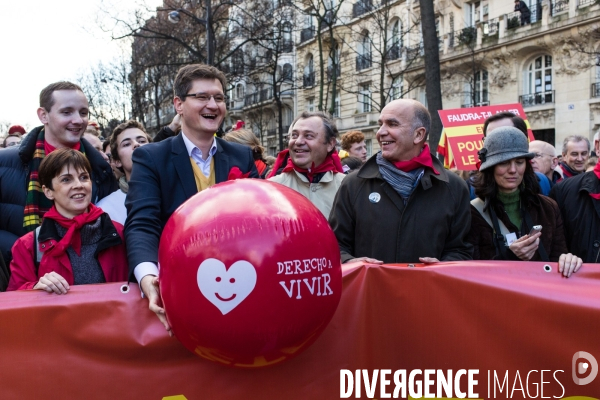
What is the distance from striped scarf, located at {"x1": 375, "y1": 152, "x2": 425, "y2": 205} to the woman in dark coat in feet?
1.29

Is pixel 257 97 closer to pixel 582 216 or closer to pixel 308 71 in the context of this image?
pixel 308 71

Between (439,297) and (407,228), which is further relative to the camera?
(407,228)

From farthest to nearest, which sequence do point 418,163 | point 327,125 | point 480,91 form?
point 480,91 → point 327,125 → point 418,163

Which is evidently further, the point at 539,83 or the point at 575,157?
the point at 539,83

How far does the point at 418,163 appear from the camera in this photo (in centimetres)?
329

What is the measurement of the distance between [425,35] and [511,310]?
10.1 meters

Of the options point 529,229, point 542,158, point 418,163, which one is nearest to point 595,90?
point 542,158

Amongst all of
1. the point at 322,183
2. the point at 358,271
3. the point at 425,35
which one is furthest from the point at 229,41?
the point at 358,271

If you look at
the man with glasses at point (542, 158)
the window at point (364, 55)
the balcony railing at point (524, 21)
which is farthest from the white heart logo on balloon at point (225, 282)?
the window at point (364, 55)

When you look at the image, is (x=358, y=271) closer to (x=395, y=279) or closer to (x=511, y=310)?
(x=395, y=279)

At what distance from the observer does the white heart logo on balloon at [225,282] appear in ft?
6.09

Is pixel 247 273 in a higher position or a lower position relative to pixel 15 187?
lower

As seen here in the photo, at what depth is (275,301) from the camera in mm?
1880

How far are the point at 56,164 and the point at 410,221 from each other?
6.55 ft
